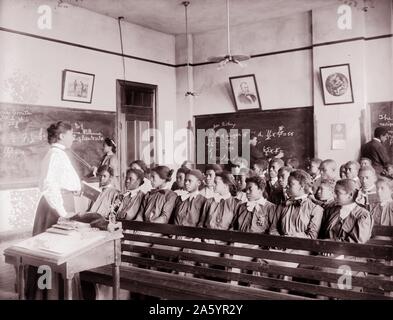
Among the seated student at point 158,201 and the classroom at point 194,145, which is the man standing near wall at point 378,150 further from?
the seated student at point 158,201

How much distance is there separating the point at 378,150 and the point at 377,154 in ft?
0.17

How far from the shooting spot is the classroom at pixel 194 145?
8.63ft

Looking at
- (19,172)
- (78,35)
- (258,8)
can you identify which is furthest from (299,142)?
(19,172)

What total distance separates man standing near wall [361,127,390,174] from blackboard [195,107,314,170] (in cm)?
89

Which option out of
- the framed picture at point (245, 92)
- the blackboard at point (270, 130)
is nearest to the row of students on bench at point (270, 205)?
the blackboard at point (270, 130)

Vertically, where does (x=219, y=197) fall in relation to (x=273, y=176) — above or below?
below

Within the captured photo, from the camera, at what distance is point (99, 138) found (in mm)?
5797

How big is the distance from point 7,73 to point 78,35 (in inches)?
46.8

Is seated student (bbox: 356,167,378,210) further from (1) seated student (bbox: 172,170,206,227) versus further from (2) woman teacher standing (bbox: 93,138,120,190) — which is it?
(2) woman teacher standing (bbox: 93,138,120,190)

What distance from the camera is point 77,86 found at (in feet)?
18.0

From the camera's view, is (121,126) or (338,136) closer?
(338,136)

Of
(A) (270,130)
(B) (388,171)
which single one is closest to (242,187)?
(B) (388,171)

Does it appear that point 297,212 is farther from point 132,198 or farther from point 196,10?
point 196,10

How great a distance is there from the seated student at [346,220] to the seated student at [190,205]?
110 centimetres
